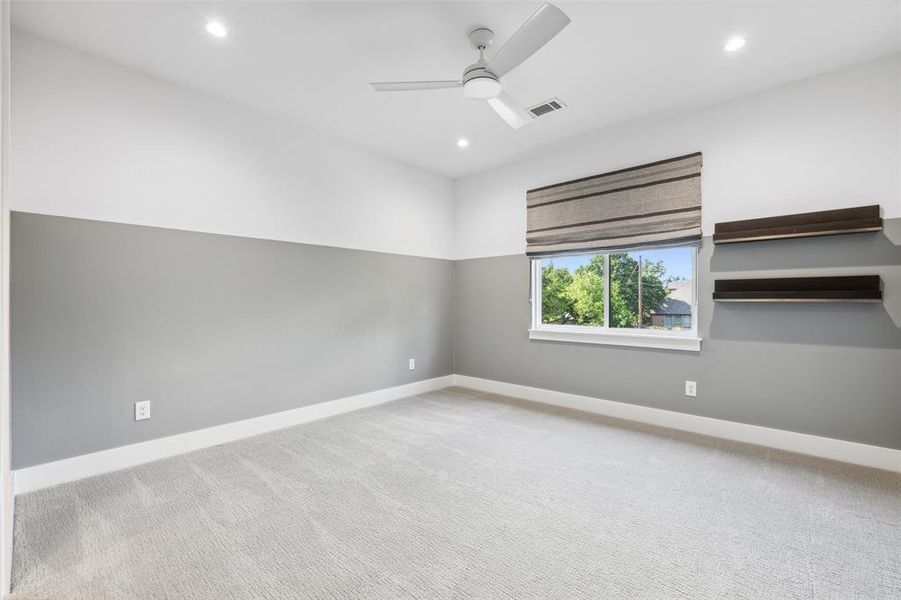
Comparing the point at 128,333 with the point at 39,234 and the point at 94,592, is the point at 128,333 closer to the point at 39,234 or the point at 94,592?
the point at 39,234

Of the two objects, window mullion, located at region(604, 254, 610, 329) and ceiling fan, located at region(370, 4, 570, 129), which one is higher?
ceiling fan, located at region(370, 4, 570, 129)

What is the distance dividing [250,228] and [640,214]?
3298mm

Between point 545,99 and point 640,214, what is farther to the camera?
point 640,214

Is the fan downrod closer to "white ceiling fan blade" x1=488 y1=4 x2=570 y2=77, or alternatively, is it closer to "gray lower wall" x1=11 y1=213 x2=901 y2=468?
"white ceiling fan blade" x1=488 y1=4 x2=570 y2=77

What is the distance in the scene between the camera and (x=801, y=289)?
107 inches

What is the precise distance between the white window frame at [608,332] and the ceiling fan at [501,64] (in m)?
1.91

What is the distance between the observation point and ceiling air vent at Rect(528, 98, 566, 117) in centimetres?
308

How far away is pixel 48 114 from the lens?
2.36 meters

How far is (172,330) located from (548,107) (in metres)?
3.27

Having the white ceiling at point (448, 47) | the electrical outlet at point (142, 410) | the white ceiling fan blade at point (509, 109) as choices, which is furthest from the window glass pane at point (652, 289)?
the electrical outlet at point (142, 410)

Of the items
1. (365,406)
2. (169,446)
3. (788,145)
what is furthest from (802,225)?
(169,446)

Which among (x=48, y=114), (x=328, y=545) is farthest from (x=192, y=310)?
(x=328, y=545)

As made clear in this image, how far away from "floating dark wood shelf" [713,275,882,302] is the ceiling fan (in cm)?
198

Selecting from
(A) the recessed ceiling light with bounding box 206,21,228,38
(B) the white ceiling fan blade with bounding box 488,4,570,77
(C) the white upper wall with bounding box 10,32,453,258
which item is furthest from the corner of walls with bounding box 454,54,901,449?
(A) the recessed ceiling light with bounding box 206,21,228,38
